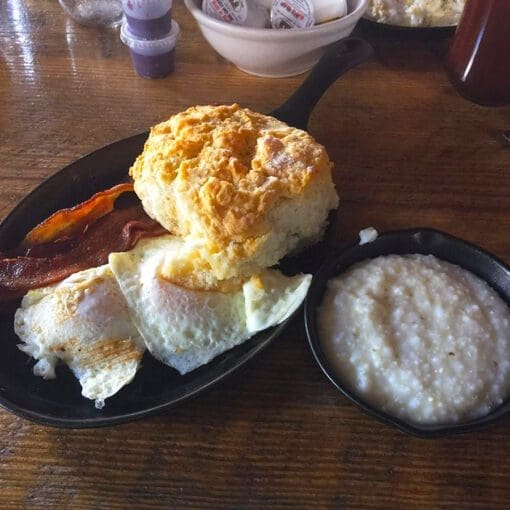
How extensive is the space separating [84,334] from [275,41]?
0.98 meters

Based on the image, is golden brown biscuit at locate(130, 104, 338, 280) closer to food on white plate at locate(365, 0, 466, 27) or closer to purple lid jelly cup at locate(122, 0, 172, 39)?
purple lid jelly cup at locate(122, 0, 172, 39)

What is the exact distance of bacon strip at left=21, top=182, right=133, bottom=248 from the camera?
3.79 feet

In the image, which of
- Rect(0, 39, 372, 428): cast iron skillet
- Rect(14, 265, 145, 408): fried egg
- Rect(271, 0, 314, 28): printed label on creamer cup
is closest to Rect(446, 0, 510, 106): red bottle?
Rect(271, 0, 314, 28): printed label on creamer cup

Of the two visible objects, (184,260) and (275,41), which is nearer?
(184,260)

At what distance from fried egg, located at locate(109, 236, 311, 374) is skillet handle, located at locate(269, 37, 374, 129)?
19.4 inches

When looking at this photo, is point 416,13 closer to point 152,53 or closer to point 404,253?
point 152,53

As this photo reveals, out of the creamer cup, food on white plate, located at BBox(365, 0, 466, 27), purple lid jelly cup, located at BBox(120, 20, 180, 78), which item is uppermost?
the creamer cup

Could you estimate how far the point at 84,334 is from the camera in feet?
3.30

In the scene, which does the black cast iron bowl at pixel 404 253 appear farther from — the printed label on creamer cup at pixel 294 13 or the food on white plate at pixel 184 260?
the printed label on creamer cup at pixel 294 13

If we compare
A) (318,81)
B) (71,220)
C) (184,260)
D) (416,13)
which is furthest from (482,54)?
(71,220)

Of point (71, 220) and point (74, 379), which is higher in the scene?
point (71, 220)

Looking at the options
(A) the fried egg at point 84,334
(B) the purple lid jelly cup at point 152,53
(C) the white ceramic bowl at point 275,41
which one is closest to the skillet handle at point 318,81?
(C) the white ceramic bowl at point 275,41

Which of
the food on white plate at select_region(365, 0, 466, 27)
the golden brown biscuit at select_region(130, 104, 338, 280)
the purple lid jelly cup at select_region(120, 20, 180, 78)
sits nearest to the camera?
the golden brown biscuit at select_region(130, 104, 338, 280)

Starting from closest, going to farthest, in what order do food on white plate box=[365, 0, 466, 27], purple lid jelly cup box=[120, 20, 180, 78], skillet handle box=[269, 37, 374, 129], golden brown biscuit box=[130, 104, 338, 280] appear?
golden brown biscuit box=[130, 104, 338, 280] → skillet handle box=[269, 37, 374, 129] → purple lid jelly cup box=[120, 20, 180, 78] → food on white plate box=[365, 0, 466, 27]
